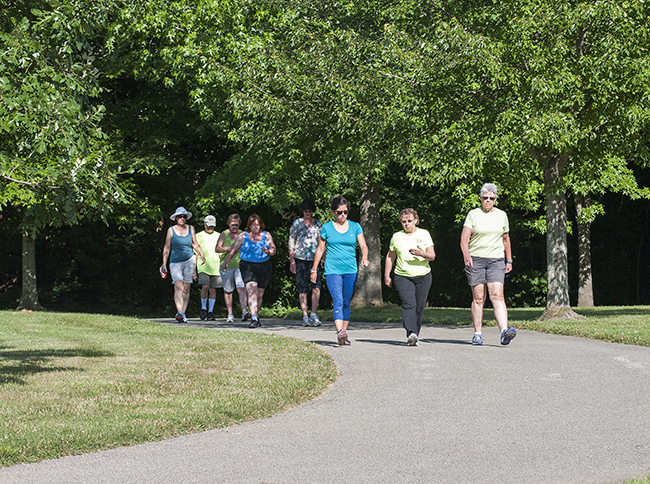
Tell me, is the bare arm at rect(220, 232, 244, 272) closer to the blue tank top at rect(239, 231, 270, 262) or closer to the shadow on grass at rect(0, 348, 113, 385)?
the blue tank top at rect(239, 231, 270, 262)

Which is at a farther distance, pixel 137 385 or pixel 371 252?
pixel 371 252

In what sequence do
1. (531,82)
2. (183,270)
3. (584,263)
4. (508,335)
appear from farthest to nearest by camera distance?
(584,263), (183,270), (531,82), (508,335)

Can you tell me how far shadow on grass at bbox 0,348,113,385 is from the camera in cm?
781

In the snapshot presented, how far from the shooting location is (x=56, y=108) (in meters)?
7.39

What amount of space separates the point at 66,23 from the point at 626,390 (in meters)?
6.19

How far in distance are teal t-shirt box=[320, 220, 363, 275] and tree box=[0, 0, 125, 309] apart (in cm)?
329

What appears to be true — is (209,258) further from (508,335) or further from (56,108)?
(56,108)

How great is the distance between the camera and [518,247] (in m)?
28.2

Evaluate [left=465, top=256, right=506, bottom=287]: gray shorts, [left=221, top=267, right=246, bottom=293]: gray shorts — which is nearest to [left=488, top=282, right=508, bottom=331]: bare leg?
[left=465, top=256, right=506, bottom=287]: gray shorts

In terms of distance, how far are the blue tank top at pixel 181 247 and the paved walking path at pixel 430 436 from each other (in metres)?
6.29

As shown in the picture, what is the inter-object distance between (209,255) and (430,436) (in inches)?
409

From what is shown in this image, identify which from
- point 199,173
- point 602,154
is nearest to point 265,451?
point 602,154

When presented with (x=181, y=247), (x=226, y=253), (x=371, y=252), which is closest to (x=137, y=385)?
(x=181, y=247)

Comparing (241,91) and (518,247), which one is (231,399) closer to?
(241,91)
